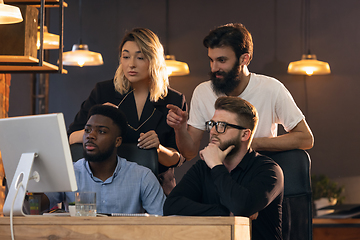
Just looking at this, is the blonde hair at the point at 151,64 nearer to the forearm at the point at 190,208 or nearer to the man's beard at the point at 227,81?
the man's beard at the point at 227,81

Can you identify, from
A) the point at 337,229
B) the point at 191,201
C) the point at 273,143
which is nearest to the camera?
the point at 191,201

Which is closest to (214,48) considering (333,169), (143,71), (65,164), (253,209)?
(143,71)

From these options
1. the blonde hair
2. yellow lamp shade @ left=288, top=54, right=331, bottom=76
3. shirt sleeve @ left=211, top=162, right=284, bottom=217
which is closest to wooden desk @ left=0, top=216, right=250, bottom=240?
shirt sleeve @ left=211, top=162, right=284, bottom=217

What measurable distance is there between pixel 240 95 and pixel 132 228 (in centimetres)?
134

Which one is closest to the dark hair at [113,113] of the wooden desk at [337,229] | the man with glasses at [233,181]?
the man with glasses at [233,181]

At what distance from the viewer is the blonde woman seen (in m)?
2.29

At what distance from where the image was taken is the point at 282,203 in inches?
79.2

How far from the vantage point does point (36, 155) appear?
59.5 inches

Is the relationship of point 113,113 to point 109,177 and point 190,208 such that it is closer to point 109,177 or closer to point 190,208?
point 109,177

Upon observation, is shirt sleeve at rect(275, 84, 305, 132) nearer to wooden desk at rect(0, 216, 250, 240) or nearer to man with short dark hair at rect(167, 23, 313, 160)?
man with short dark hair at rect(167, 23, 313, 160)

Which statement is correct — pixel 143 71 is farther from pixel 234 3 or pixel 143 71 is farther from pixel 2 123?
pixel 234 3

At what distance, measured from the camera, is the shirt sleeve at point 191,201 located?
5.65 feet

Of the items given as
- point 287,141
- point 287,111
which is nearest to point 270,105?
point 287,111

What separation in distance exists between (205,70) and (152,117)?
2.92 metres
